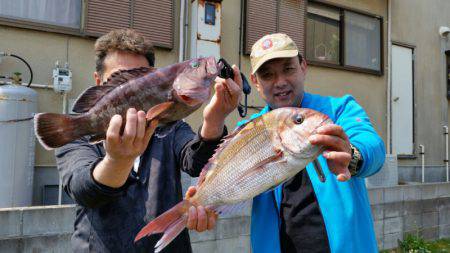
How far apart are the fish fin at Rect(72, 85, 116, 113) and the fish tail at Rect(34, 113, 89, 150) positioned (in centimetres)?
6

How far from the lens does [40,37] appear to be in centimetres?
591

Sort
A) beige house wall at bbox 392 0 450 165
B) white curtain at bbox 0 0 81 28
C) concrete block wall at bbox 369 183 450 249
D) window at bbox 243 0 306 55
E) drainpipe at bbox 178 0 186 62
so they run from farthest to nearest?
beige house wall at bbox 392 0 450 165 < window at bbox 243 0 306 55 < concrete block wall at bbox 369 183 450 249 < drainpipe at bbox 178 0 186 62 < white curtain at bbox 0 0 81 28

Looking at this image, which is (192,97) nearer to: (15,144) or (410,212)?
(15,144)

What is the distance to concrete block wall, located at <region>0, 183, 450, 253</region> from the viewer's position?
13.5ft

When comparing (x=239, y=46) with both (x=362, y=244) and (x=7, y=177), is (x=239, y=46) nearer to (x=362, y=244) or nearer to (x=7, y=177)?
(x=7, y=177)

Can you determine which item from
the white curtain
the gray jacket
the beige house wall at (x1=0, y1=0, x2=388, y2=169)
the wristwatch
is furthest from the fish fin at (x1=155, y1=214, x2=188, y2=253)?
the white curtain

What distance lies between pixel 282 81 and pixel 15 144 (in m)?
4.02

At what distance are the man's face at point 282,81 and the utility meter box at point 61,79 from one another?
3.93m


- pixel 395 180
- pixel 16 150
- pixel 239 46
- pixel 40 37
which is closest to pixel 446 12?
pixel 395 180

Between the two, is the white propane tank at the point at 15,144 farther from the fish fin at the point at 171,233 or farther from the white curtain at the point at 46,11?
the fish fin at the point at 171,233

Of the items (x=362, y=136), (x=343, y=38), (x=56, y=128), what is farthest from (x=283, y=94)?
(x=343, y=38)

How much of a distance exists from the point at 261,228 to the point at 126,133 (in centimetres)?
132

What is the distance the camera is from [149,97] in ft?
5.86

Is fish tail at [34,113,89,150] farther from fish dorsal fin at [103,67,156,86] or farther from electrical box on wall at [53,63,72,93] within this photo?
electrical box on wall at [53,63,72,93]
